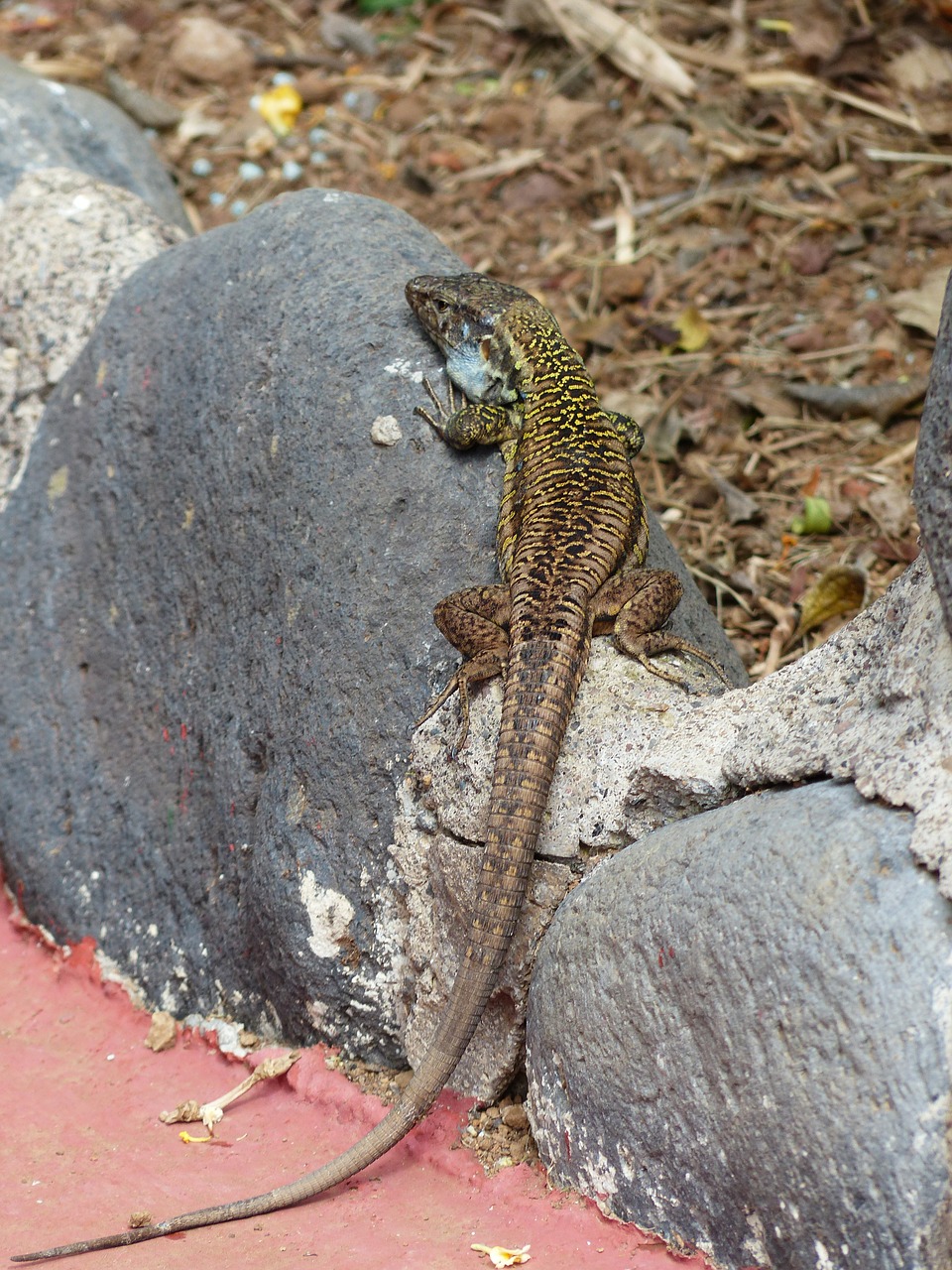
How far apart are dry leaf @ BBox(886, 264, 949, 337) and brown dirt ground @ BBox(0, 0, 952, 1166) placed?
15 mm

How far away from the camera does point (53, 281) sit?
493cm

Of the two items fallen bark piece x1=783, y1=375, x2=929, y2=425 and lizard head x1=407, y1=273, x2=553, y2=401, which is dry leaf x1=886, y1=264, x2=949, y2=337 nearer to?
fallen bark piece x1=783, y1=375, x2=929, y2=425

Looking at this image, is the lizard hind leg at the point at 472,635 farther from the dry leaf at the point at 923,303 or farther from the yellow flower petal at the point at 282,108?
the yellow flower petal at the point at 282,108

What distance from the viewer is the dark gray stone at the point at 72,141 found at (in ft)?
19.2

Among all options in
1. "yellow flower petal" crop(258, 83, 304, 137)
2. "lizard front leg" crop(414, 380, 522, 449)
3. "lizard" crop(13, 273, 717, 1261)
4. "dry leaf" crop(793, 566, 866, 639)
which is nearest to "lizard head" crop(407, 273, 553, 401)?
"lizard" crop(13, 273, 717, 1261)

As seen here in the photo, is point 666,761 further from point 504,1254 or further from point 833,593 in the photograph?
point 833,593

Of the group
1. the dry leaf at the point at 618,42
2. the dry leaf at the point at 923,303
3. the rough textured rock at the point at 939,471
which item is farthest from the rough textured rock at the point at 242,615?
the dry leaf at the point at 618,42

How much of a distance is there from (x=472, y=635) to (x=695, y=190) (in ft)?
15.4

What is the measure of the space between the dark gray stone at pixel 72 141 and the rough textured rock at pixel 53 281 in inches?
27.5

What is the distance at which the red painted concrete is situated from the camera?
2598 millimetres

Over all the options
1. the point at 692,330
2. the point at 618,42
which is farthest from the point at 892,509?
the point at 618,42

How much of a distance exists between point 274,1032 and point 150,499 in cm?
181

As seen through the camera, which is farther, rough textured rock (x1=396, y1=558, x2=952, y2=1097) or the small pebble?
the small pebble

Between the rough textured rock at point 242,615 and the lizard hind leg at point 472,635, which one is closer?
the lizard hind leg at point 472,635
